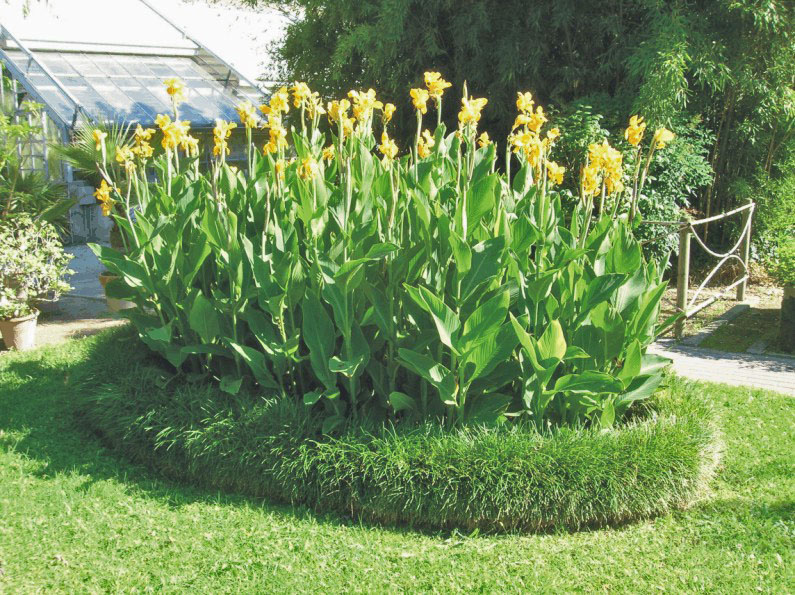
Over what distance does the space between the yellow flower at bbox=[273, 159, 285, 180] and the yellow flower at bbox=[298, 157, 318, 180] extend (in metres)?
0.09

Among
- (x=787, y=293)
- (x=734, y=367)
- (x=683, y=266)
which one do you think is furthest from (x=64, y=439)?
(x=787, y=293)

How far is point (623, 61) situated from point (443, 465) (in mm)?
5727

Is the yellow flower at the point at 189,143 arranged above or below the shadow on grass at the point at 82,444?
above

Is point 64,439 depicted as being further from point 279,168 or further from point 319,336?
point 279,168

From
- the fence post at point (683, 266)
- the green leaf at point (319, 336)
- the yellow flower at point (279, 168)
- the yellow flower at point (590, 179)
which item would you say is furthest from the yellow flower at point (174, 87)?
the fence post at point (683, 266)

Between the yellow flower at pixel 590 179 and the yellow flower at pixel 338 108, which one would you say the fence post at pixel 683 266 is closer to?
the yellow flower at pixel 590 179

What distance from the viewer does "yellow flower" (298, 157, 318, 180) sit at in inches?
128

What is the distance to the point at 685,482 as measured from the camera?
300cm

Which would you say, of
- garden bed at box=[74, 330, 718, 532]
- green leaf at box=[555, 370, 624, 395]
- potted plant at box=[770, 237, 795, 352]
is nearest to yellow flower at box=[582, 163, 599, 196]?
green leaf at box=[555, 370, 624, 395]

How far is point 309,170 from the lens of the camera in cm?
335

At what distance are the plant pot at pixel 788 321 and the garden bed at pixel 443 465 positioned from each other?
7.57 ft

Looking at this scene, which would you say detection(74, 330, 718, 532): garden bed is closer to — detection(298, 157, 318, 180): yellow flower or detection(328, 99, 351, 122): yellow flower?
detection(298, 157, 318, 180): yellow flower

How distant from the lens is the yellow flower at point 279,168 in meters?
3.47

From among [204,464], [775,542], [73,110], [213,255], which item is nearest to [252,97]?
[73,110]
